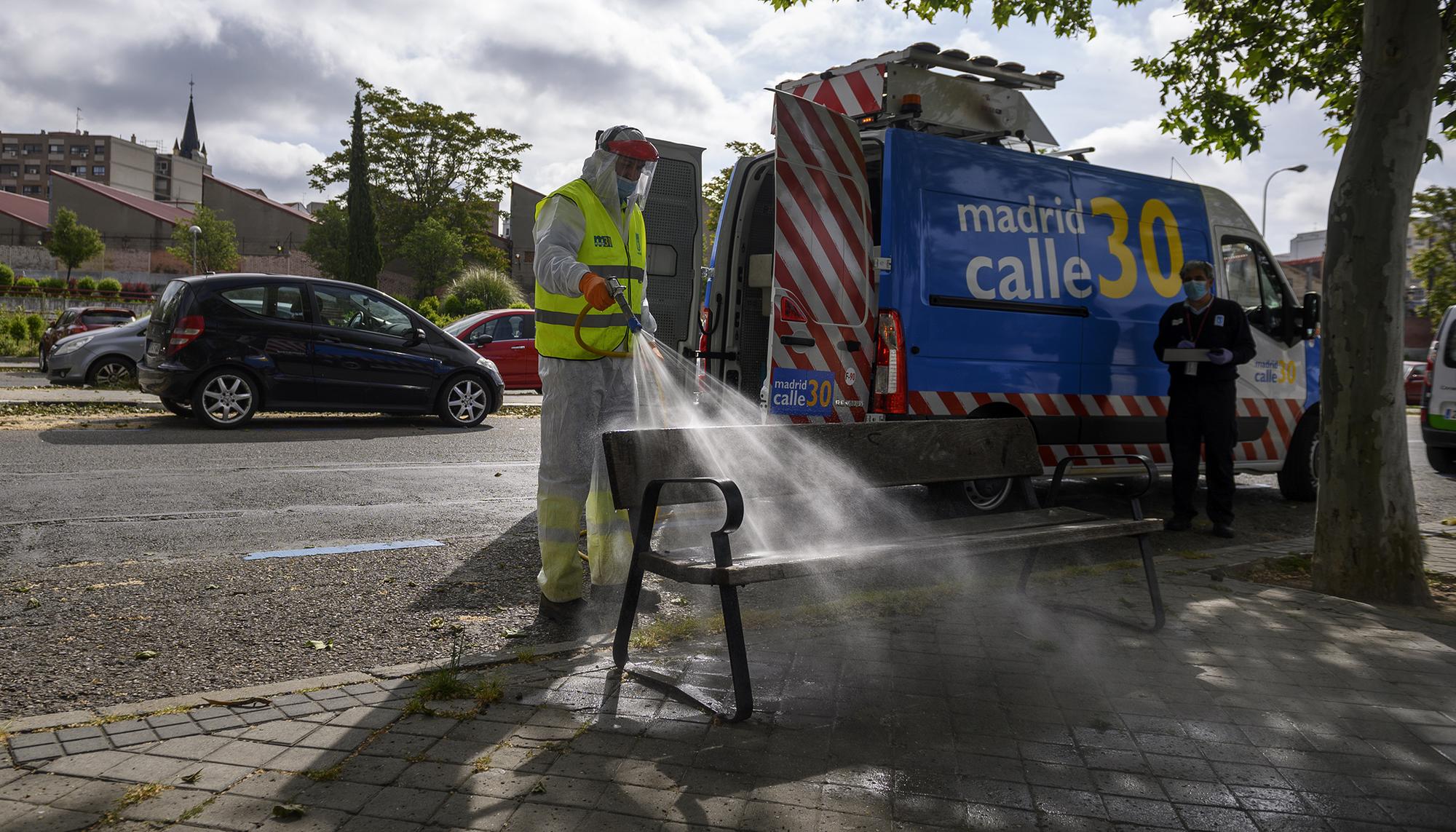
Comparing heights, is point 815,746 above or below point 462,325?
below

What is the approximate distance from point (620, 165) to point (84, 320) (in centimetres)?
2255

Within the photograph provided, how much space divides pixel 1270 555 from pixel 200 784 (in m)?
5.90

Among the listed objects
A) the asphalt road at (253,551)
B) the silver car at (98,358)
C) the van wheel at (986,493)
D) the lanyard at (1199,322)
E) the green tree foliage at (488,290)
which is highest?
the green tree foliage at (488,290)

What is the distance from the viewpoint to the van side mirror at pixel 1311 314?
855 centimetres

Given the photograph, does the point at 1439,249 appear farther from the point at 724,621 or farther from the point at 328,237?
the point at 328,237

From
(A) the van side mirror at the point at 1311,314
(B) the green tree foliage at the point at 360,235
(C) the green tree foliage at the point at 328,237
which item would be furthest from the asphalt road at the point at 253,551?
(C) the green tree foliage at the point at 328,237

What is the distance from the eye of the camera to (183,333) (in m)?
11.2

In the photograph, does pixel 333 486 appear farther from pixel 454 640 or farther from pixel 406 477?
pixel 454 640

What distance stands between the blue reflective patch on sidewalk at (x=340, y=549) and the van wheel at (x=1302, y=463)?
6958mm

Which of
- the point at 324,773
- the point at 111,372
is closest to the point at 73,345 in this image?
the point at 111,372

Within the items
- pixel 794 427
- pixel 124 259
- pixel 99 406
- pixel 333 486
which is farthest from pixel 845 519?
pixel 124 259

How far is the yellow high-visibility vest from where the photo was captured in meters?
4.68

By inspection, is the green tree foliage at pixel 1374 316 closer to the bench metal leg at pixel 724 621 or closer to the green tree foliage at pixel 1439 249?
the bench metal leg at pixel 724 621

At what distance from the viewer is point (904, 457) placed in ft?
16.3
